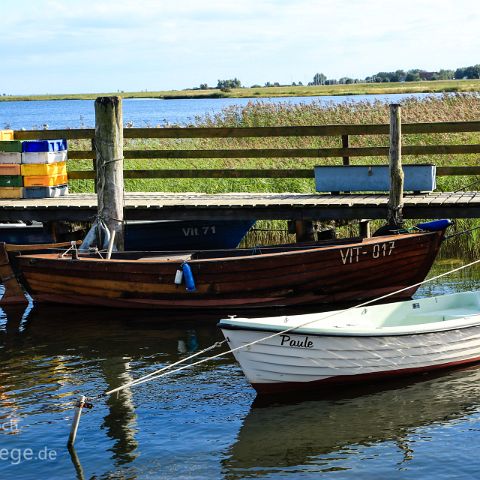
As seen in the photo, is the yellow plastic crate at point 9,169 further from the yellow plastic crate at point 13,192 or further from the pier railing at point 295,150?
the pier railing at point 295,150

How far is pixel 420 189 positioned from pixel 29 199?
6.98m

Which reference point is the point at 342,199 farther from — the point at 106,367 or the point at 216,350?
the point at 106,367

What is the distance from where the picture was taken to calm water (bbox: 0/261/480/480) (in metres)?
9.91

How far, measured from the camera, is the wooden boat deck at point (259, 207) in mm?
16016

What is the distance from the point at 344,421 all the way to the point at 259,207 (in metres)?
5.92

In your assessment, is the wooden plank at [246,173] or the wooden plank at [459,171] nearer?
the wooden plank at [459,171]

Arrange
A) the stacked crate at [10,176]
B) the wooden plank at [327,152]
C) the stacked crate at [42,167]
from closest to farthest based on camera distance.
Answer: the wooden plank at [327,152] → the stacked crate at [42,167] → the stacked crate at [10,176]

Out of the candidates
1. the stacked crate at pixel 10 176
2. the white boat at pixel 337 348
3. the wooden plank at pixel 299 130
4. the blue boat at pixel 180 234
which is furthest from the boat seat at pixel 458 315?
the stacked crate at pixel 10 176

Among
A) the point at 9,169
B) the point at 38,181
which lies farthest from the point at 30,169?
the point at 9,169

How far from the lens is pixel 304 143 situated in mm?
24297

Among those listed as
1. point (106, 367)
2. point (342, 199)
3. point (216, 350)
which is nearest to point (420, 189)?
point (342, 199)

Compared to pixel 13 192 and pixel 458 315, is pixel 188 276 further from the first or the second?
pixel 13 192

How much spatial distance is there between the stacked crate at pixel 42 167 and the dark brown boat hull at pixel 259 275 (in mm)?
2476

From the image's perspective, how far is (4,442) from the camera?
35.0 ft
